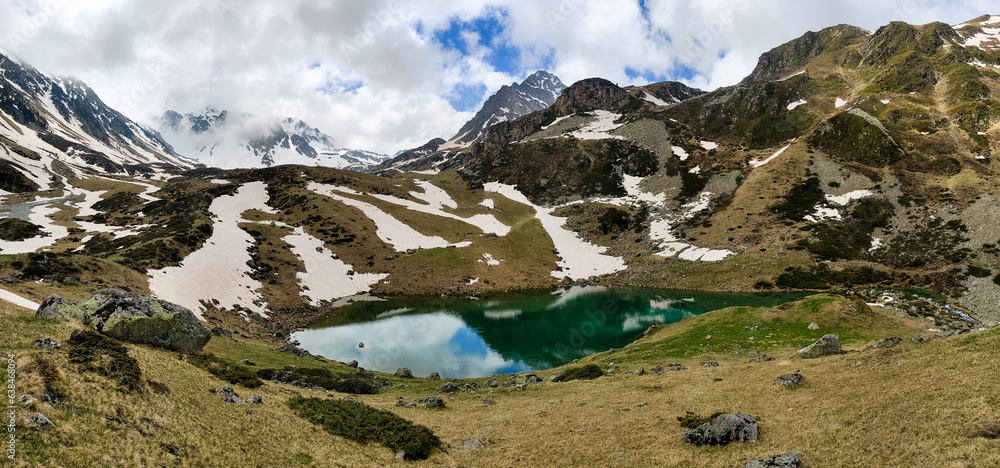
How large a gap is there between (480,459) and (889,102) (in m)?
181

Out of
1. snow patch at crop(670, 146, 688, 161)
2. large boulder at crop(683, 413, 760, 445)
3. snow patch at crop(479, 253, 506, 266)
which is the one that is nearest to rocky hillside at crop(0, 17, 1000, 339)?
snow patch at crop(479, 253, 506, 266)

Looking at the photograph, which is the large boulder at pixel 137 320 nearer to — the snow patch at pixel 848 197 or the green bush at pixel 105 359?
the green bush at pixel 105 359

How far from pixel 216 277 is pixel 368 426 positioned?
58.0 metres

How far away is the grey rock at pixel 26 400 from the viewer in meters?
11.2

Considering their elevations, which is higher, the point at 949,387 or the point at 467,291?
the point at 467,291

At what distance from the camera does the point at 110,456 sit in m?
11.0

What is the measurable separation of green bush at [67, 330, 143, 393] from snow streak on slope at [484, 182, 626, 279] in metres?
83.3

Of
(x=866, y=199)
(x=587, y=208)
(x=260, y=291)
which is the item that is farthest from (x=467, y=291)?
(x=866, y=199)

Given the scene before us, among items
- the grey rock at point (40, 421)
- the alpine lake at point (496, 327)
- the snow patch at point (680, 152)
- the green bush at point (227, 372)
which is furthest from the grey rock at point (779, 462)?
the snow patch at point (680, 152)

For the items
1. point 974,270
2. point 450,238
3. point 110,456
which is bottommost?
point 974,270

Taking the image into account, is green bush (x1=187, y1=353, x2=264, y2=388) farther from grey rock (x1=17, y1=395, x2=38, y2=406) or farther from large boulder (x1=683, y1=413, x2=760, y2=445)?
large boulder (x1=683, y1=413, x2=760, y2=445)

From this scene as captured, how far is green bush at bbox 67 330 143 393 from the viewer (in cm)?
1484

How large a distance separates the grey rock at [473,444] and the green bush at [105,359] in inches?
555

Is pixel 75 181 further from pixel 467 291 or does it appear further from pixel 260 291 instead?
pixel 467 291
